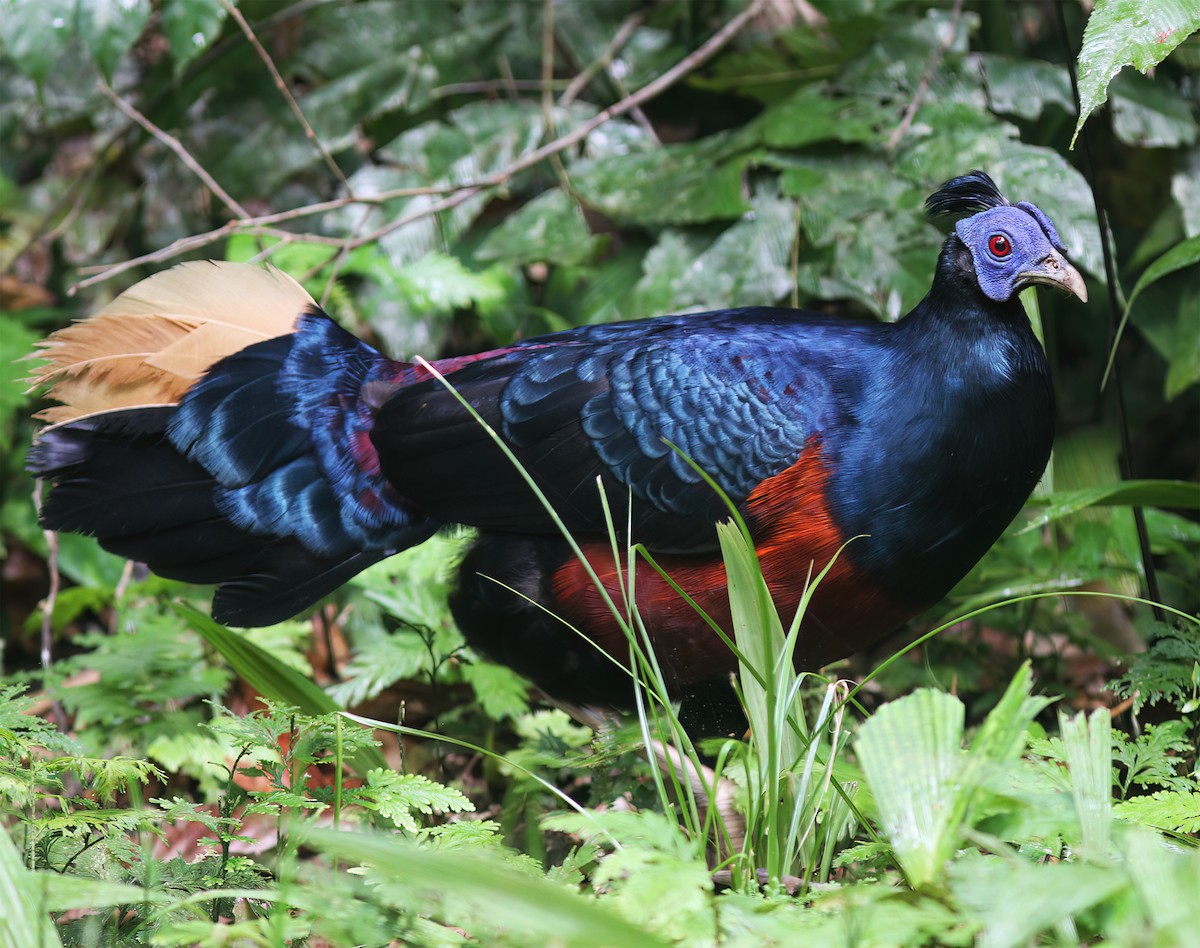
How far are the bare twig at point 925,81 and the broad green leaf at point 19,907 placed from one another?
3.38 meters

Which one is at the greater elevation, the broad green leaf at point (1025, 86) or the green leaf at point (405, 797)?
the broad green leaf at point (1025, 86)

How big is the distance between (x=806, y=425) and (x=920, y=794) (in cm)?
125

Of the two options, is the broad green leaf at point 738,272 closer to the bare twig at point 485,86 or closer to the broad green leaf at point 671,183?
the broad green leaf at point 671,183

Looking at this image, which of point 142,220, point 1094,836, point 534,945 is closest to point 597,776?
point 534,945

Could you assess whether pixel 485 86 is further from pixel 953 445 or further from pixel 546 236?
pixel 953 445

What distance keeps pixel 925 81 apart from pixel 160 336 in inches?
106

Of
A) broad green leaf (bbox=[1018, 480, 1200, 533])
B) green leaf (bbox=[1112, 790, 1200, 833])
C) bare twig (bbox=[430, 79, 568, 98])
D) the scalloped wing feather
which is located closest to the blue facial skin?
broad green leaf (bbox=[1018, 480, 1200, 533])

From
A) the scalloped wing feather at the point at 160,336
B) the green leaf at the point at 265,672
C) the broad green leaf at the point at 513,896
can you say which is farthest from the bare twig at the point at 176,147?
the broad green leaf at the point at 513,896

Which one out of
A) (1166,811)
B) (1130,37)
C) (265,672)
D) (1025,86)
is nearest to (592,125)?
(1025,86)

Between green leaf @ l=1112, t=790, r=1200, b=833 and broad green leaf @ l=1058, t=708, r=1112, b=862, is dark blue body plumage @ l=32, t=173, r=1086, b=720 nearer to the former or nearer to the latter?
green leaf @ l=1112, t=790, r=1200, b=833

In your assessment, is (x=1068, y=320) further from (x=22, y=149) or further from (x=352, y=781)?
(x=22, y=149)

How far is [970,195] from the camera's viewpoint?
2756mm

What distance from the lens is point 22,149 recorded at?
5.57 m

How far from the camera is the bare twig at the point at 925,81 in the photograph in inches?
152
